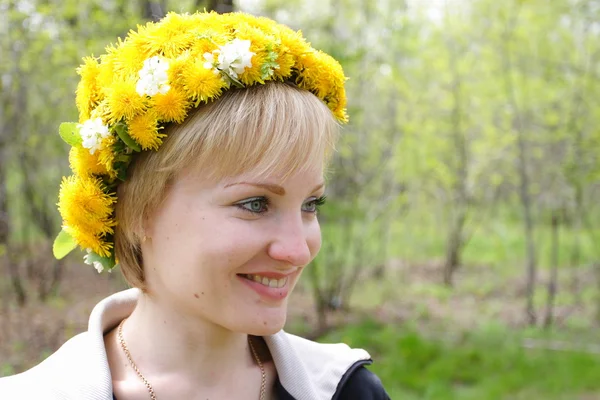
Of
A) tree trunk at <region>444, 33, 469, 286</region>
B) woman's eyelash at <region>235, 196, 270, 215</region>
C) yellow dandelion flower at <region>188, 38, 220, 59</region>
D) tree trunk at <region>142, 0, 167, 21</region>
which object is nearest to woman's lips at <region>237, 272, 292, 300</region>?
woman's eyelash at <region>235, 196, 270, 215</region>

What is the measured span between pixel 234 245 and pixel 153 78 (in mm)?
449

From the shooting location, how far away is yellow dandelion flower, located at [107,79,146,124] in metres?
1.38

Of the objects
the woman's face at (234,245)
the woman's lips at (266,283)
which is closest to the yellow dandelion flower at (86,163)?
the woman's face at (234,245)

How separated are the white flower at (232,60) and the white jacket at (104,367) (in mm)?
738

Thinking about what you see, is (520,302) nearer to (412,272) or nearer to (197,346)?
(412,272)

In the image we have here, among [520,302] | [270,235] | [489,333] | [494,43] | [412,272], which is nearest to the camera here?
[270,235]

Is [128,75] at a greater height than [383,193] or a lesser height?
greater

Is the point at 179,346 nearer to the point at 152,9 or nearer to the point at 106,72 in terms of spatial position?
the point at 106,72

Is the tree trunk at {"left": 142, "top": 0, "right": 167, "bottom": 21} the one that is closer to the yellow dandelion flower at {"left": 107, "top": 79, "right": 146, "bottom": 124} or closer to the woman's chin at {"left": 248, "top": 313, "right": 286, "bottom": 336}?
the yellow dandelion flower at {"left": 107, "top": 79, "right": 146, "bottom": 124}

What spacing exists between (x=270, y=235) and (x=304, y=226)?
0.41 feet

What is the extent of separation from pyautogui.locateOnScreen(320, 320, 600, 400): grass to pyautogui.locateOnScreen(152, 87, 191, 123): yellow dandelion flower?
391cm

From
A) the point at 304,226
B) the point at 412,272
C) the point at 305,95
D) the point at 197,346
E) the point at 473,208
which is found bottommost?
the point at 412,272

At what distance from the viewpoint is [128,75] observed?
1.42 m

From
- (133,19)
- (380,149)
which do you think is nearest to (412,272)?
(380,149)
